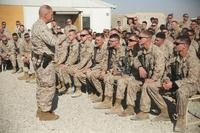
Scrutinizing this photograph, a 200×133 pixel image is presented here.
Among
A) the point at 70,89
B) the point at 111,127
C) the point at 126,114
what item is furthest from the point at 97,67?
the point at 111,127

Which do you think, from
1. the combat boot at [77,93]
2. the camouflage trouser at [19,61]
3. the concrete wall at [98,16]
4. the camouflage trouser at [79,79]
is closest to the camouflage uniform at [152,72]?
the camouflage trouser at [79,79]

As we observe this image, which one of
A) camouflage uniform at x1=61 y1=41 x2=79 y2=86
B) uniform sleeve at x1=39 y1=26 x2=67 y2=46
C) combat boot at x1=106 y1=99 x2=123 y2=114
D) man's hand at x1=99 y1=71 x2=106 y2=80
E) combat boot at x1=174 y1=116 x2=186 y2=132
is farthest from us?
camouflage uniform at x1=61 y1=41 x2=79 y2=86

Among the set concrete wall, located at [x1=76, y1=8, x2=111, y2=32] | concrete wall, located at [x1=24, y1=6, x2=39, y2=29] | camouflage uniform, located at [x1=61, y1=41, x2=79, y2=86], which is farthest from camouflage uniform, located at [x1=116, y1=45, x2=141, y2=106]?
concrete wall, located at [x1=76, y1=8, x2=111, y2=32]

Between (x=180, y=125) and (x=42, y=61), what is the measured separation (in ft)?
9.23

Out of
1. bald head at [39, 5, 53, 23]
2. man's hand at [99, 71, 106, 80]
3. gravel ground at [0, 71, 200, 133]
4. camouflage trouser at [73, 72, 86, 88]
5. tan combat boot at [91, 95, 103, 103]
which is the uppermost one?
bald head at [39, 5, 53, 23]

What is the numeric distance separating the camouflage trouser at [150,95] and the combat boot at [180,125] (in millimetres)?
595

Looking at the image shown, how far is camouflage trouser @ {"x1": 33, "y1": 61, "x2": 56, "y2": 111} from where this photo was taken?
7.16 m

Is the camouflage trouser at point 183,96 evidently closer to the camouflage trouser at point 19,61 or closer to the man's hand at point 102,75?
the man's hand at point 102,75

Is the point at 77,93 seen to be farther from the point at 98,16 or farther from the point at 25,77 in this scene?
the point at 98,16

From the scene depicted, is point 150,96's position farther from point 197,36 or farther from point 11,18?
point 11,18

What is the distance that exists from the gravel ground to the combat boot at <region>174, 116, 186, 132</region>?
0.41 feet

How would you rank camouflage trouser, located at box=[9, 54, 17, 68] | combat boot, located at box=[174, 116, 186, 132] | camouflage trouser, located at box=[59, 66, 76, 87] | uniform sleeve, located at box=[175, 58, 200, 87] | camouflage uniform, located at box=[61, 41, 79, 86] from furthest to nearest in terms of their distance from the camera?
camouflage trouser, located at box=[9, 54, 17, 68], camouflage uniform, located at box=[61, 41, 79, 86], camouflage trouser, located at box=[59, 66, 76, 87], uniform sleeve, located at box=[175, 58, 200, 87], combat boot, located at box=[174, 116, 186, 132]

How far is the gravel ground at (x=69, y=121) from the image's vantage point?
6.63 m

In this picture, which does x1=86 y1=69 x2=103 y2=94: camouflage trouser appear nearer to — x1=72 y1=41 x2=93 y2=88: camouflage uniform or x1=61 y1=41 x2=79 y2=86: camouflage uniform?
x1=72 y1=41 x2=93 y2=88: camouflage uniform
